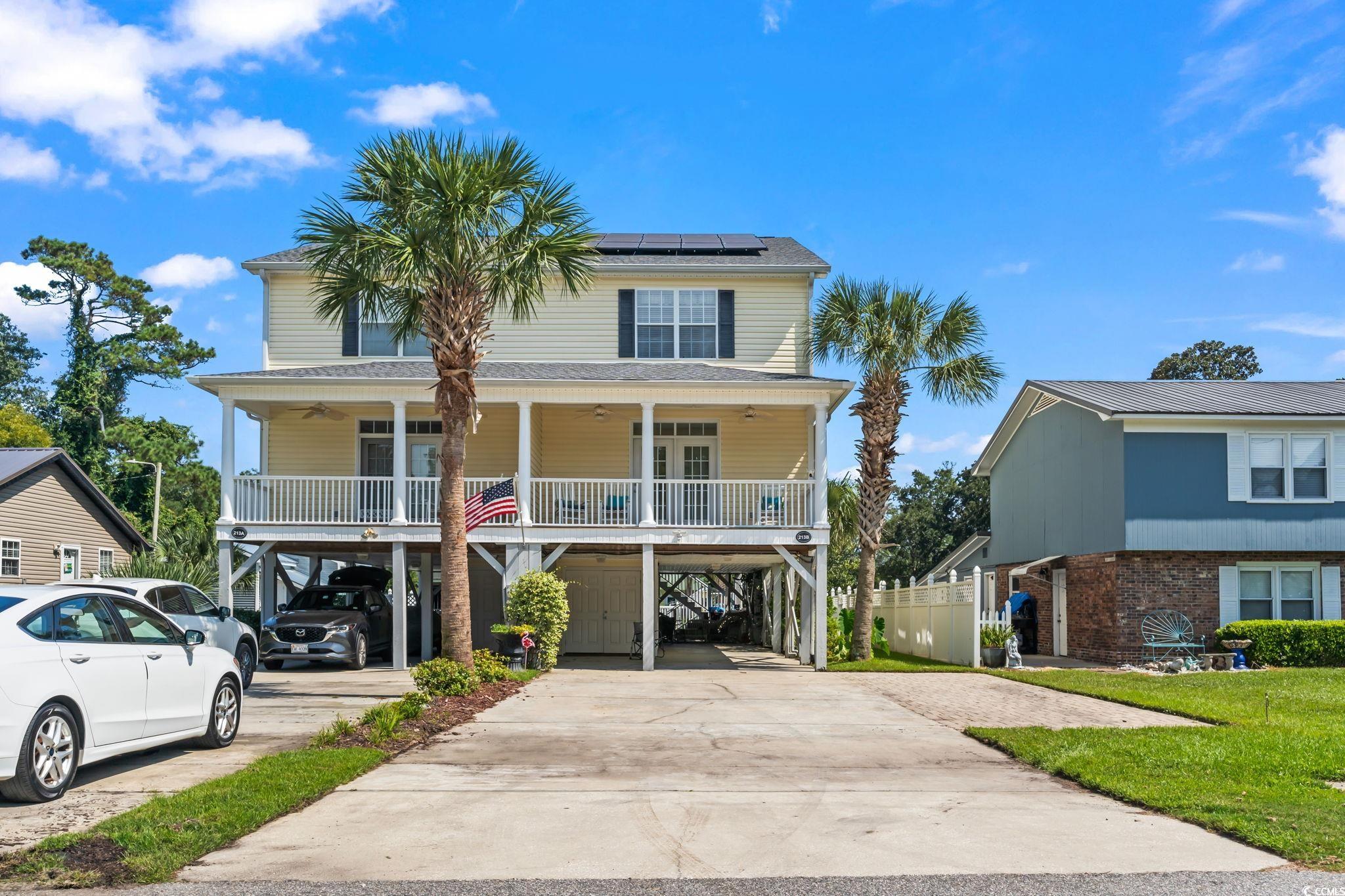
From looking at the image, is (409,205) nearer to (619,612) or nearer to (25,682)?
(25,682)

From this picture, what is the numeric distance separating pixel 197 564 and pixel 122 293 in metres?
27.6

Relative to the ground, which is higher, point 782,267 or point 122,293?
point 122,293

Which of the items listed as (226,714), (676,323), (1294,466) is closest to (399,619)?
(676,323)

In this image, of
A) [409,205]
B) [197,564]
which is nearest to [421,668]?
[409,205]

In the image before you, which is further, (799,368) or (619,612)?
(619,612)

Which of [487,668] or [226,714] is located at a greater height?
[226,714]

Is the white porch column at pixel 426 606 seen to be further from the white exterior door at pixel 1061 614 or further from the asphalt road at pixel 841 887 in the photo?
the asphalt road at pixel 841 887

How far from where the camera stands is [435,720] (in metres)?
12.8

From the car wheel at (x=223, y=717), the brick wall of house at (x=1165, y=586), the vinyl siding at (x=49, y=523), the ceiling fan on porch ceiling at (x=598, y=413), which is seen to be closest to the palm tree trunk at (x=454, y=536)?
the car wheel at (x=223, y=717)

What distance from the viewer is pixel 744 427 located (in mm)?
25359

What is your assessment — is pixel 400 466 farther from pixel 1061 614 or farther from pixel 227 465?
pixel 1061 614

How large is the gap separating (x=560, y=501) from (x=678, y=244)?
699 cm

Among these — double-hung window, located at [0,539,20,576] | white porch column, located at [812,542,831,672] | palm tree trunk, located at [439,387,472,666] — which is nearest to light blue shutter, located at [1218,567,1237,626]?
white porch column, located at [812,542,831,672]

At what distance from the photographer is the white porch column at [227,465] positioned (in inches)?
853
